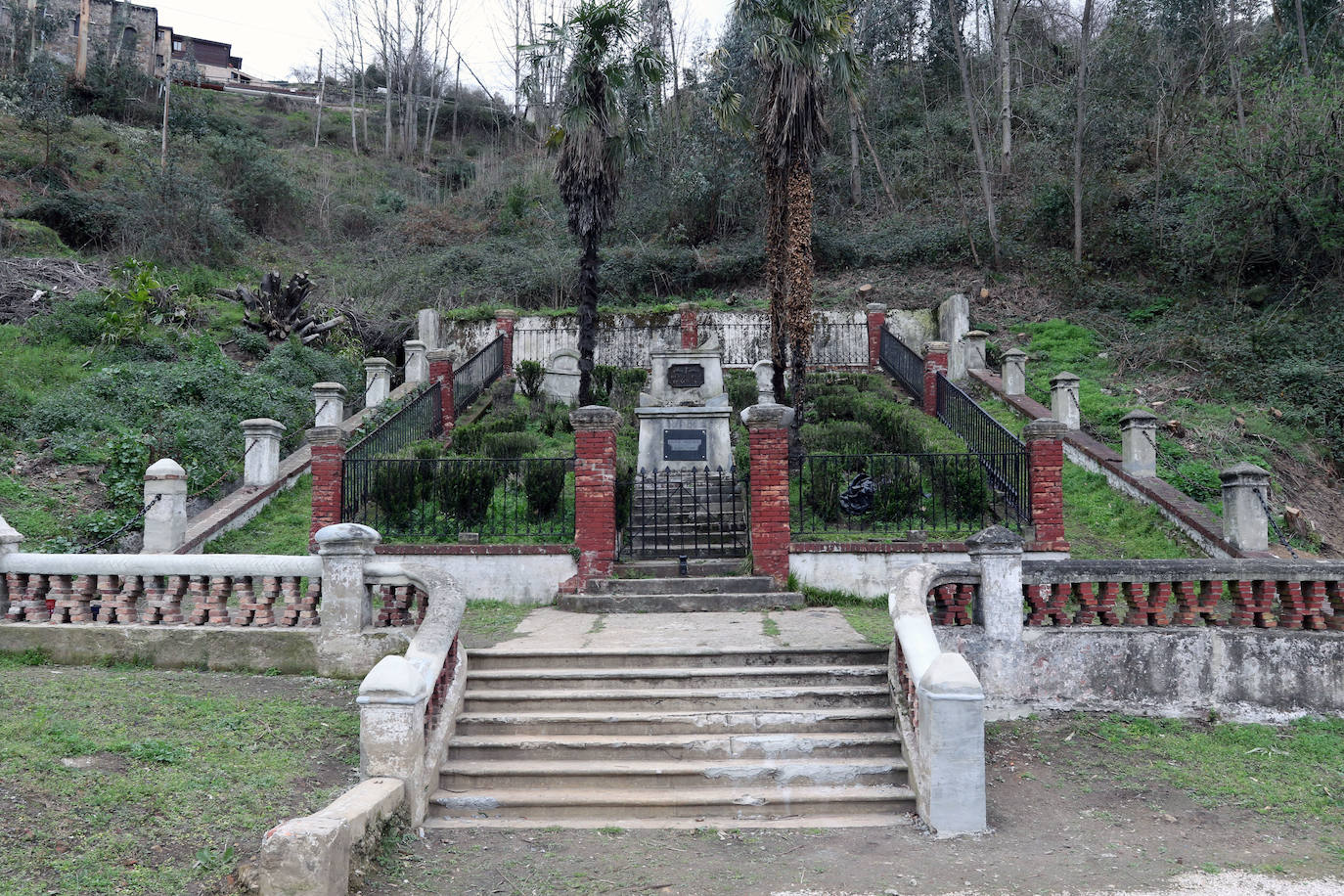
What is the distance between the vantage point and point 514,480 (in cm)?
1243

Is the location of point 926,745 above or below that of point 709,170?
below

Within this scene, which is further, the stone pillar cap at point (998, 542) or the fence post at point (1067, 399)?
the fence post at point (1067, 399)

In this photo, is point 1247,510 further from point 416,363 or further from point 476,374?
point 416,363

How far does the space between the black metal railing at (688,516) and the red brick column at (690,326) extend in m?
9.80

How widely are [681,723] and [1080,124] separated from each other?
22318 millimetres

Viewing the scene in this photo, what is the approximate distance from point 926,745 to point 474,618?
5322 mm

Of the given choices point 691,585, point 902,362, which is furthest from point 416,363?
point 691,585

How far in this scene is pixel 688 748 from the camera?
648 cm

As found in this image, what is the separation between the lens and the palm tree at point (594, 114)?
15016 millimetres

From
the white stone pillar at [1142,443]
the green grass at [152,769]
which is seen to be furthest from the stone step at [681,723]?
the white stone pillar at [1142,443]

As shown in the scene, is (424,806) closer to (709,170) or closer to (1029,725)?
(1029,725)

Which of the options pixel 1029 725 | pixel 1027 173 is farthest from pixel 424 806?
pixel 1027 173

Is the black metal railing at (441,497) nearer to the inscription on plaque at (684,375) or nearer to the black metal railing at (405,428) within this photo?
the black metal railing at (405,428)

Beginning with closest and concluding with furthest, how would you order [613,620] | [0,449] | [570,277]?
[613,620] < [0,449] < [570,277]
